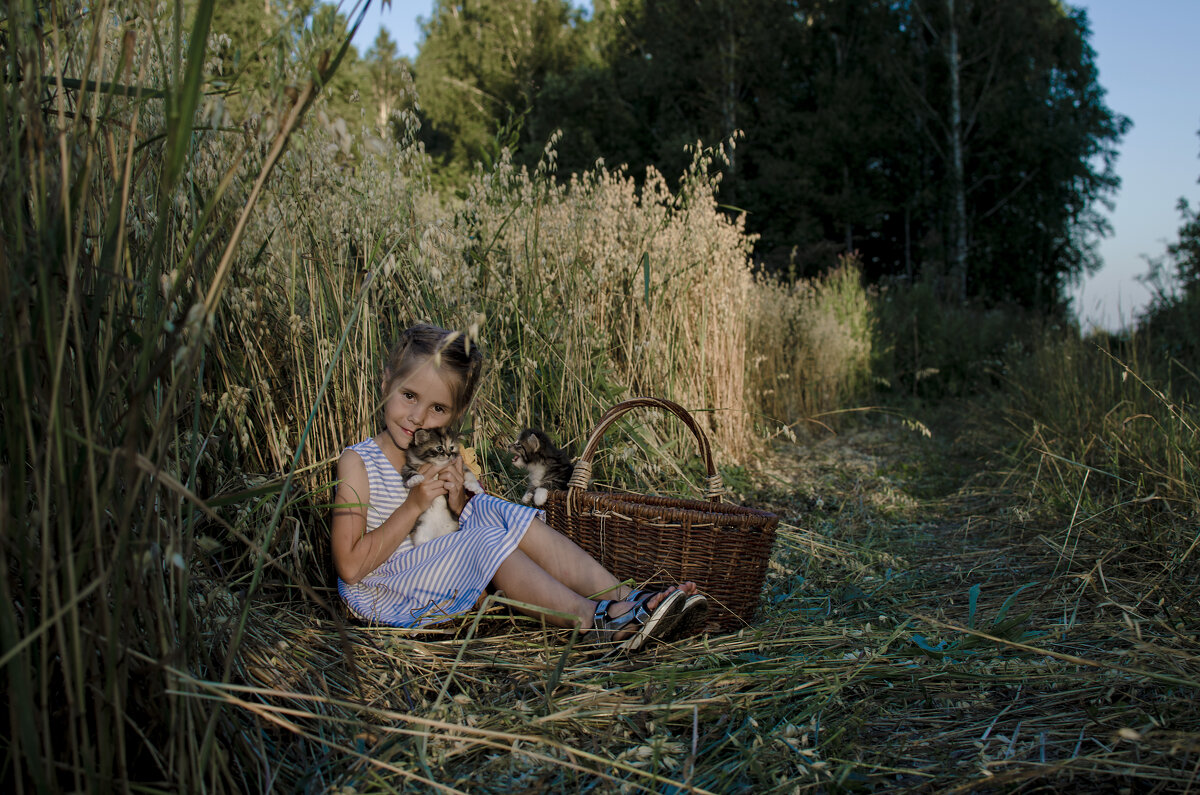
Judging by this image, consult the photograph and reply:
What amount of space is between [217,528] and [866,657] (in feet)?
5.49

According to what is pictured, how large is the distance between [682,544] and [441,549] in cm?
67

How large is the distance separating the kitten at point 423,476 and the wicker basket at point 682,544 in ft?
1.14

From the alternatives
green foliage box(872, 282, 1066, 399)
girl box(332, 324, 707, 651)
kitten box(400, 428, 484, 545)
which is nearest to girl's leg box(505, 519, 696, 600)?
girl box(332, 324, 707, 651)

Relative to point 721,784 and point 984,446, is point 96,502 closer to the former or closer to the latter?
point 721,784

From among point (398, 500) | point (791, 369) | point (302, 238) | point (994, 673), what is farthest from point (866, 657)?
point (791, 369)

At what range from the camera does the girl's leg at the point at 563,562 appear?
2.04 meters

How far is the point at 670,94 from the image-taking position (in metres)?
18.1

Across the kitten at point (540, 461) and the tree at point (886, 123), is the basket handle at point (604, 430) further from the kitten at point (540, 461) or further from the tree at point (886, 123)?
the tree at point (886, 123)

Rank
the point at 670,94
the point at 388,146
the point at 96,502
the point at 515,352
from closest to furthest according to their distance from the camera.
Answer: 1. the point at 96,502
2. the point at 388,146
3. the point at 515,352
4. the point at 670,94

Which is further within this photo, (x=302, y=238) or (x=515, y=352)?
(x=515, y=352)

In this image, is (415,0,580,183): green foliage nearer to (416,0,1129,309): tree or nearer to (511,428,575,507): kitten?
(416,0,1129,309): tree

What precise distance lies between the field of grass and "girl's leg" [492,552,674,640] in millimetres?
111

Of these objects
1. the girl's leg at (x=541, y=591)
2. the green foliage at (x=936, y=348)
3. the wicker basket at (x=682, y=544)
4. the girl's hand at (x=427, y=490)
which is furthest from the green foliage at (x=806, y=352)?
the girl's hand at (x=427, y=490)

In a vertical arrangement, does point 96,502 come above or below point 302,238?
below
